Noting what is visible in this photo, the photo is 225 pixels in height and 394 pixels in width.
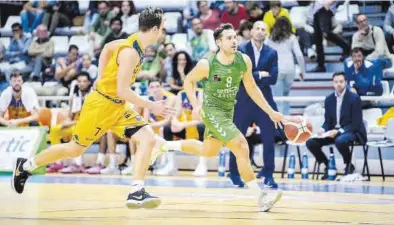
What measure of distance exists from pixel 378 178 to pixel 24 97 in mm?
5689

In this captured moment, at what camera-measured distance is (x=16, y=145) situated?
12.0 meters

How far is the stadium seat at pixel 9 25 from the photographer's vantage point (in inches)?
680

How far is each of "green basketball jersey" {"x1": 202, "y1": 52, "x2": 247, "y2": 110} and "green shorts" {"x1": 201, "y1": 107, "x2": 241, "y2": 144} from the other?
67 mm

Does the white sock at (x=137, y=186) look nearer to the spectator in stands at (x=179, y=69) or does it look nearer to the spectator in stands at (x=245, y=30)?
the spectator in stands at (x=179, y=69)

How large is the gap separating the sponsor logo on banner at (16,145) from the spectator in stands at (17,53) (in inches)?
154

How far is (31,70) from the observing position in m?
15.9

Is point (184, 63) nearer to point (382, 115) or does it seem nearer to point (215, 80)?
point (382, 115)

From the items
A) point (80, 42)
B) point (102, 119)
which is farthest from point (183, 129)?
point (102, 119)

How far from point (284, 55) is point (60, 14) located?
6188mm

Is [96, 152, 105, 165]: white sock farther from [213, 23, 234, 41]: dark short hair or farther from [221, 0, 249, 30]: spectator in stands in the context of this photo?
[213, 23, 234, 41]: dark short hair

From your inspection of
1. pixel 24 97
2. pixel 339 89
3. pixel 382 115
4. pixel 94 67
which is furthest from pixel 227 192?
pixel 94 67

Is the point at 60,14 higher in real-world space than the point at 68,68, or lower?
higher

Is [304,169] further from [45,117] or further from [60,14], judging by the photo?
[60,14]

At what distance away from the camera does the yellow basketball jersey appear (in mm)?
6145
